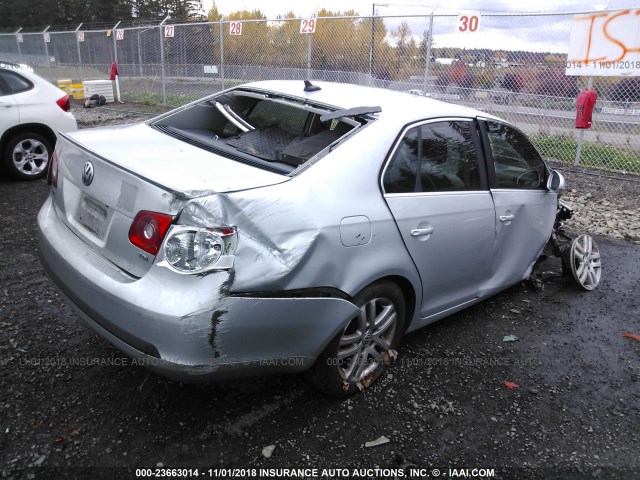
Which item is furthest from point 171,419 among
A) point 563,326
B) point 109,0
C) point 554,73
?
point 109,0

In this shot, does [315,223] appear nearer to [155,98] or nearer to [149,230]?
[149,230]

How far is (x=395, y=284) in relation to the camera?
2.86 metres

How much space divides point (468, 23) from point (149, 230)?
8.63 m

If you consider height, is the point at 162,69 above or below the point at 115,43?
below

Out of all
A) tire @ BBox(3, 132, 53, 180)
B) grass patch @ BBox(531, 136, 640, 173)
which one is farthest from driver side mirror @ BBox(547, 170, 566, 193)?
tire @ BBox(3, 132, 53, 180)

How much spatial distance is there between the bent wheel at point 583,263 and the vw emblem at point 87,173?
3856 millimetres

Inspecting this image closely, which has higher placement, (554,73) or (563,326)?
(554,73)

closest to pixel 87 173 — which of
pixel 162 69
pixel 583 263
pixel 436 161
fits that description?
pixel 436 161

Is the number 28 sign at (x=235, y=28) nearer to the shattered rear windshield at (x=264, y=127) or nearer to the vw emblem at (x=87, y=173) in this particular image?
the shattered rear windshield at (x=264, y=127)

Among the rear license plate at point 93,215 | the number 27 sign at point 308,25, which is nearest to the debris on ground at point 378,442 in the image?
the rear license plate at point 93,215

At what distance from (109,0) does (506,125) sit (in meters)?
49.8

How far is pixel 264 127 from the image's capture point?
3.45m

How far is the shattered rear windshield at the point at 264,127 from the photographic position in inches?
112

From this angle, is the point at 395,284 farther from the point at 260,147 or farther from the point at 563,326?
the point at 563,326
